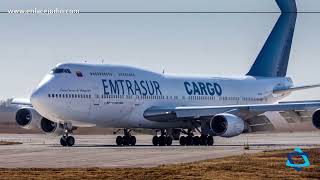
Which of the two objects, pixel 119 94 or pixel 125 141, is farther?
pixel 125 141

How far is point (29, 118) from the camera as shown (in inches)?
2232

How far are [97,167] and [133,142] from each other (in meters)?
26.9

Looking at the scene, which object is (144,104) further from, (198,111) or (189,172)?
(189,172)

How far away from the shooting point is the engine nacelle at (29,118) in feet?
185

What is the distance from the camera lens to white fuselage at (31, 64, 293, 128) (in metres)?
51.4

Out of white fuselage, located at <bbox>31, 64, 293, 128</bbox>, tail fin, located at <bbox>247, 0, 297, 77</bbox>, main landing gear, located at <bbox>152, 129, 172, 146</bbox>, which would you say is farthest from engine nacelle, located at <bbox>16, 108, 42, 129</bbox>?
tail fin, located at <bbox>247, 0, 297, 77</bbox>

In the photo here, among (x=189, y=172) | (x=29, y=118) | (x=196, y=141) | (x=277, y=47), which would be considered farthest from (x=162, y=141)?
(x=189, y=172)

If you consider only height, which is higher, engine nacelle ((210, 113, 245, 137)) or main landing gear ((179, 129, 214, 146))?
engine nacelle ((210, 113, 245, 137))

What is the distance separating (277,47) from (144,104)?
54.3 feet

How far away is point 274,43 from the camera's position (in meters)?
68.6

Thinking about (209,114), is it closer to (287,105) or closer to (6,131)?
(287,105)

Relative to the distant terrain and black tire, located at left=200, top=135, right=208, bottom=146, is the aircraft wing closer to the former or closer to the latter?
black tire, located at left=200, top=135, right=208, bottom=146

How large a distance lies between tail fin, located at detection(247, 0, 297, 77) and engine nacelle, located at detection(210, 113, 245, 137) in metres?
16.0

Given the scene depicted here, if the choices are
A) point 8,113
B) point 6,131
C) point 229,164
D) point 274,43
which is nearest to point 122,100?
point 274,43
